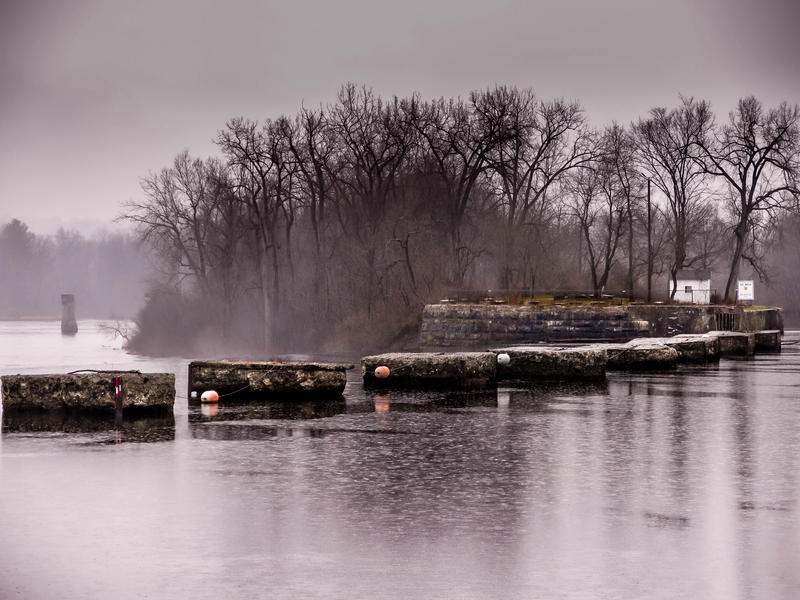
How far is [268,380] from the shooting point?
20.4 meters

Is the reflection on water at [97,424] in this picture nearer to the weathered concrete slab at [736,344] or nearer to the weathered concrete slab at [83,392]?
the weathered concrete slab at [83,392]

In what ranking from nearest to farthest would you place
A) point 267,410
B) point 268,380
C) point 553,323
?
point 267,410 → point 268,380 → point 553,323

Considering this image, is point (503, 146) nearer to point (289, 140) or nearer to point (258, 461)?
point (289, 140)

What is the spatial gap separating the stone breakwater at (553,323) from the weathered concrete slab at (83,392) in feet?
90.6

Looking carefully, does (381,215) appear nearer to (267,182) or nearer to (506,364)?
(267,182)

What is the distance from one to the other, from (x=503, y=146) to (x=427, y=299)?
11.5 meters

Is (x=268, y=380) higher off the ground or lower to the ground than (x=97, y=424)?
higher

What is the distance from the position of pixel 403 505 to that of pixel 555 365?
15.6 m

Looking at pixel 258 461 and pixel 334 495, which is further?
pixel 258 461

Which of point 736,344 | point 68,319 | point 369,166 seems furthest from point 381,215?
point 68,319

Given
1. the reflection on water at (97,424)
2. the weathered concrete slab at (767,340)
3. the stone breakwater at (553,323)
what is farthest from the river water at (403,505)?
the weathered concrete slab at (767,340)

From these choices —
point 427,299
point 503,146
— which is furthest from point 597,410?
point 503,146

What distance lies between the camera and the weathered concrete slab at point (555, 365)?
2503 centimetres

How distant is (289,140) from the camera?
2427 inches
